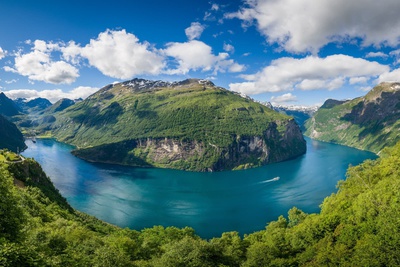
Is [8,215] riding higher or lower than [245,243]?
higher

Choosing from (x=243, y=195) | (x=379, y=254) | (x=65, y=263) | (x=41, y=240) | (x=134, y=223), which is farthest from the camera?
(x=243, y=195)

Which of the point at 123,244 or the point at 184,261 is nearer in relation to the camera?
the point at 184,261

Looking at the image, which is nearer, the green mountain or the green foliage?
the green foliage

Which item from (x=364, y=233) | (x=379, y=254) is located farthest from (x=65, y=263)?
(x=364, y=233)

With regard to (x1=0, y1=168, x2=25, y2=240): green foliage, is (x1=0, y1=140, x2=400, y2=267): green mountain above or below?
below

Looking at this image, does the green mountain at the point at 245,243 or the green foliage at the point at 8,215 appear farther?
the green mountain at the point at 245,243

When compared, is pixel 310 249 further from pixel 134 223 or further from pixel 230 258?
pixel 134 223

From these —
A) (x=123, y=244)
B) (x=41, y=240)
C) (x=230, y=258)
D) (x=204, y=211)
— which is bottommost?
(x=204, y=211)

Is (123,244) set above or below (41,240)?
below

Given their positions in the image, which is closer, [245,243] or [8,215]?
[8,215]

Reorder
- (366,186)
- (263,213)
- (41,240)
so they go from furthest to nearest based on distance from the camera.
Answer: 1. (263,213)
2. (366,186)
3. (41,240)

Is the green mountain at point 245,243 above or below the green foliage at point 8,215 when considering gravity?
below
